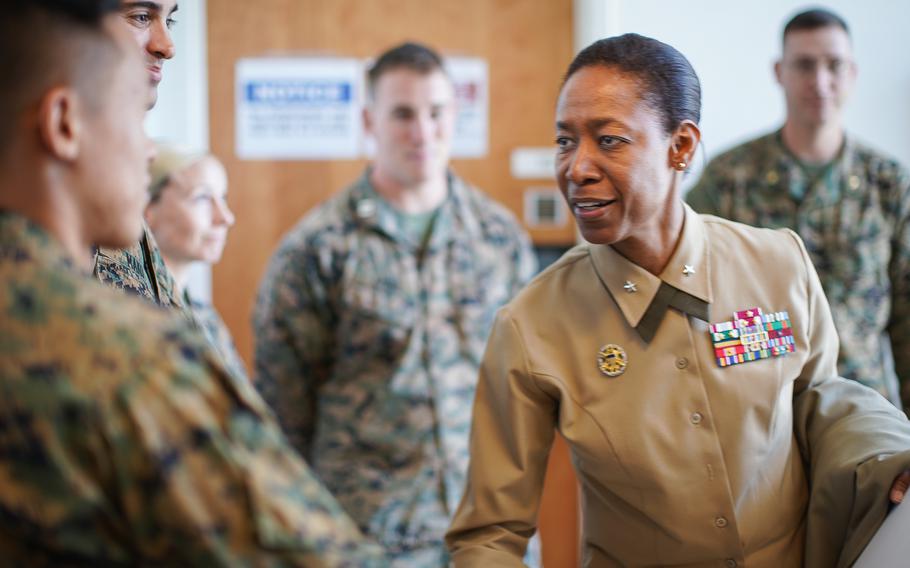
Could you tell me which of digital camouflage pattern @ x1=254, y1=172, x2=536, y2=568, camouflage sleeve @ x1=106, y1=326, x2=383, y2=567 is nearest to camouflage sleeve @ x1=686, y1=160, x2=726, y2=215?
digital camouflage pattern @ x1=254, y1=172, x2=536, y2=568

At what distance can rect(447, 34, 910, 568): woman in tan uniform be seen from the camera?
1.48m

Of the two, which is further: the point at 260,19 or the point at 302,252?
the point at 260,19

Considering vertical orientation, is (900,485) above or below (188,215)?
below

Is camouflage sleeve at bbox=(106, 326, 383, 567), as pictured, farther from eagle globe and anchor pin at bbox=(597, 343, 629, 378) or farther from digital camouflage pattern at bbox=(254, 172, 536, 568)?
digital camouflage pattern at bbox=(254, 172, 536, 568)

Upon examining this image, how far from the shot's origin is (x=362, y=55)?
3.77m

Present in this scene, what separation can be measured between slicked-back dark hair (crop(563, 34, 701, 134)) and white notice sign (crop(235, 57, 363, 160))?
7.65 feet

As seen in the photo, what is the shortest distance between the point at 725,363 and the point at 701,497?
0.21 m

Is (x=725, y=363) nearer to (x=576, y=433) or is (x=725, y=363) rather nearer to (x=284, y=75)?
(x=576, y=433)

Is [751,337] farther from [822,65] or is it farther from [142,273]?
[822,65]

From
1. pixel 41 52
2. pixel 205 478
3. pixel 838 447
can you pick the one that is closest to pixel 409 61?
pixel 838 447

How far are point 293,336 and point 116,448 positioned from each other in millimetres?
2086

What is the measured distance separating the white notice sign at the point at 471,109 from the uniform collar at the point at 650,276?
2280 millimetres

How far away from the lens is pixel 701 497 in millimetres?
1476

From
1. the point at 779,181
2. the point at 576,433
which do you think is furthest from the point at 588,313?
the point at 779,181
